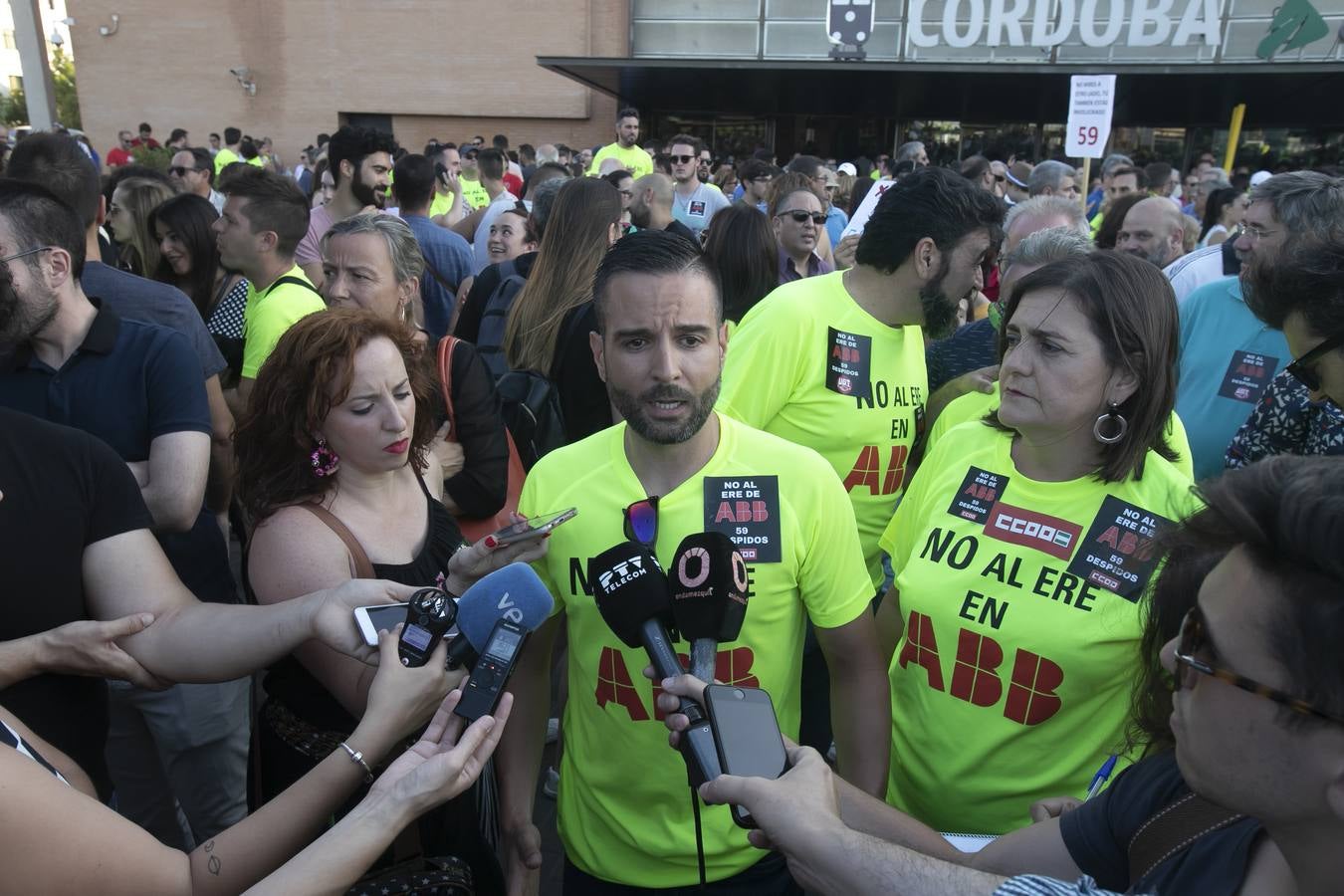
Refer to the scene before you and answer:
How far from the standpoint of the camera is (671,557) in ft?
6.62

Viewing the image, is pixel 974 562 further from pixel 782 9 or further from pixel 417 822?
pixel 782 9

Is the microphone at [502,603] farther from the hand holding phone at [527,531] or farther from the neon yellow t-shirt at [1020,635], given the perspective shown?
the neon yellow t-shirt at [1020,635]

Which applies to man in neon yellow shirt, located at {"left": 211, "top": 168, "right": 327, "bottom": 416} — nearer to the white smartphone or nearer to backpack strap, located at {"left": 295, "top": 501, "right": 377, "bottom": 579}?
backpack strap, located at {"left": 295, "top": 501, "right": 377, "bottom": 579}

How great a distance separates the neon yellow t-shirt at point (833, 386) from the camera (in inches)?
118

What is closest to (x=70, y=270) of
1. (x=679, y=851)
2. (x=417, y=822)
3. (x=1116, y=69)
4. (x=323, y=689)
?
(x=323, y=689)

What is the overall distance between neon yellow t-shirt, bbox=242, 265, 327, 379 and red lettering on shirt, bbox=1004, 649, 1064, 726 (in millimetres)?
3009

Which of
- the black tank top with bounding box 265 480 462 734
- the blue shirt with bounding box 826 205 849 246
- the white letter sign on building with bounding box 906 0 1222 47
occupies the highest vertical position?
the white letter sign on building with bounding box 906 0 1222 47

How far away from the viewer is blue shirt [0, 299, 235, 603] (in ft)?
8.98

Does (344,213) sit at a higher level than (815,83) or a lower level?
lower

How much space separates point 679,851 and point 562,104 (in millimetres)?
24165

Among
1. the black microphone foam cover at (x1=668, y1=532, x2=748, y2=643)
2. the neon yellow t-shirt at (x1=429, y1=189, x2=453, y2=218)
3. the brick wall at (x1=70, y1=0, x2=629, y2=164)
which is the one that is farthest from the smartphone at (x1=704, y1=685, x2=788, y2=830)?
the brick wall at (x1=70, y1=0, x2=629, y2=164)

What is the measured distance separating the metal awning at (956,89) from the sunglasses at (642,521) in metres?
18.6

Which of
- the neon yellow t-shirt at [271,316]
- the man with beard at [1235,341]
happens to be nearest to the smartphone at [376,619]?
the neon yellow t-shirt at [271,316]

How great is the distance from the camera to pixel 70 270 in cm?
277
